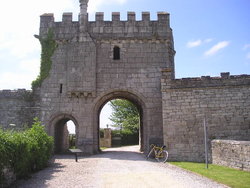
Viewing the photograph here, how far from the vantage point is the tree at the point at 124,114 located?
3185cm

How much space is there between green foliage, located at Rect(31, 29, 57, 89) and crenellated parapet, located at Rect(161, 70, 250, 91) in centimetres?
706

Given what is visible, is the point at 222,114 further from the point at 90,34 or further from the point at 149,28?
the point at 90,34

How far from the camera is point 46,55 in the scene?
1563cm

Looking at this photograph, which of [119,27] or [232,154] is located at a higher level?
[119,27]

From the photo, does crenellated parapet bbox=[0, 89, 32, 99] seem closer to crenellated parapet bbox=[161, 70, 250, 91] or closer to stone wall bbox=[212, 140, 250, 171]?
crenellated parapet bbox=[161, 70, 250, 91]

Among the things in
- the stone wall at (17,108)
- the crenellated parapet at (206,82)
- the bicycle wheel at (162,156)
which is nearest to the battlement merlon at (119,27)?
the crenellated parapet at (206,82)

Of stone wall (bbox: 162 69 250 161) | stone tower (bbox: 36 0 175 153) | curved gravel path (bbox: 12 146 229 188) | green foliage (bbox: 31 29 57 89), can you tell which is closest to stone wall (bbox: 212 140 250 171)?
stone wall (bbox: 162 69 250 161)

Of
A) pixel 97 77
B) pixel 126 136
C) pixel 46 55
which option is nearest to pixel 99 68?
pixel 97 77

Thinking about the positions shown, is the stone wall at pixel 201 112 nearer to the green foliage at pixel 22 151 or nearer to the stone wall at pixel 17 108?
the green foliage at pixel 22 151

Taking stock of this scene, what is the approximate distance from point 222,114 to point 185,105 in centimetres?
187

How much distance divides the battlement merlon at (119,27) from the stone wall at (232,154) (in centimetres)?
758

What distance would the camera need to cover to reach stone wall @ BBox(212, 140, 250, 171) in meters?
8.80

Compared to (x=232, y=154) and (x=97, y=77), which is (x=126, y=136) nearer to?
(x=97, y=77)

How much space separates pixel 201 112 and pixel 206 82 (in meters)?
1.59
